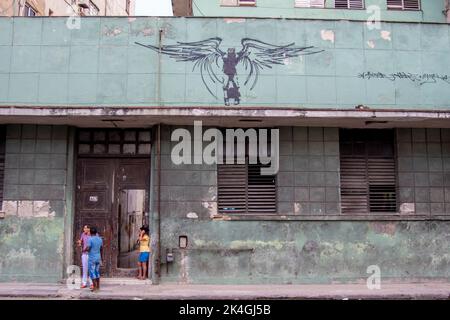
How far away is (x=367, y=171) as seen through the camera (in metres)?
13.8

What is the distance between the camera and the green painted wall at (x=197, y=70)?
13297 mm

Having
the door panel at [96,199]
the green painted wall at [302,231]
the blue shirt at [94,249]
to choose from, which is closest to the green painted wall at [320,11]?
the green painted wall at [302,231]

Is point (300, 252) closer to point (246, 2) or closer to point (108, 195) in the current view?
point (108, 195)

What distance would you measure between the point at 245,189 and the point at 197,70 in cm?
326

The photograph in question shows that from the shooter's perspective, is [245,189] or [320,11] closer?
[245,189]

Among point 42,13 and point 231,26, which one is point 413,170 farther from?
point 42,13

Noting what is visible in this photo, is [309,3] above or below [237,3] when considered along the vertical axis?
above

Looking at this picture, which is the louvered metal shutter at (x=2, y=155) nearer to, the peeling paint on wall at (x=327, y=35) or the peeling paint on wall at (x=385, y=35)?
the peeling paint on wall at (x=327, y=35)

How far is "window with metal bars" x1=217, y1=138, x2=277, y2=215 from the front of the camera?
44.1 ft

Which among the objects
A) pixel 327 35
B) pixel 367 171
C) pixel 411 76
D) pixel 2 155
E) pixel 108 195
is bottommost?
pixel 108 195

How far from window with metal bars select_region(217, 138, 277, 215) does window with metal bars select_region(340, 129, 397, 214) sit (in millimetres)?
1914

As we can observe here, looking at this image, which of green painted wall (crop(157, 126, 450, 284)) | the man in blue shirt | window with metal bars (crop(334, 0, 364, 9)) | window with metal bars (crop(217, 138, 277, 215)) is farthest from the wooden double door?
window with metal bars (crop(334, 0, 364, 9))

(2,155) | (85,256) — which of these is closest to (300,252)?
(85,256)

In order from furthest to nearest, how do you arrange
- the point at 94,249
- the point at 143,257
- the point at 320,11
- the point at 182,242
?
the point at 320,11 → the point at 182,242 → the point at 143,257 → the point at 94,249
